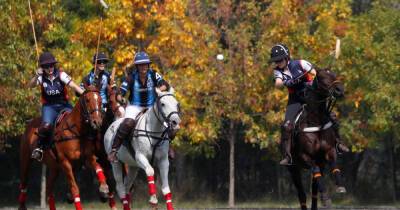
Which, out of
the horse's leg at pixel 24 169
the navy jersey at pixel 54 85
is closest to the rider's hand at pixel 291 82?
the navy jersey at pixel 54 85

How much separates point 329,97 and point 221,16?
→ 19.1 meters

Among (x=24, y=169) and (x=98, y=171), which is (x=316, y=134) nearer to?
(x=98, y=171)

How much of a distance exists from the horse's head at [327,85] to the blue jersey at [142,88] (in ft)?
10.1

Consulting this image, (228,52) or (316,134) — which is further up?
(228,52)

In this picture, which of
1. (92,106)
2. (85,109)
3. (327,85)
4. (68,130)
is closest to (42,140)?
(68,130)

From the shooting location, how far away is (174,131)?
20938 mm

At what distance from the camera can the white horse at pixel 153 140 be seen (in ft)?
68.0

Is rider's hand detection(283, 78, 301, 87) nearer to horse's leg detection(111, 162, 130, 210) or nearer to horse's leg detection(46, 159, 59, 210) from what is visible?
horse's leg detection(111, 162, 130, 210)

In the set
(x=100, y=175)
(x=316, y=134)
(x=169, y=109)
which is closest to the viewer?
(x=169, y=109)

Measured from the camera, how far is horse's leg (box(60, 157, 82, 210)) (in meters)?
21.7

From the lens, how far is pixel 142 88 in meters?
22.3

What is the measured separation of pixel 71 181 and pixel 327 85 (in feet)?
17.5

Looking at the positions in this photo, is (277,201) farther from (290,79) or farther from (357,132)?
(290,79)

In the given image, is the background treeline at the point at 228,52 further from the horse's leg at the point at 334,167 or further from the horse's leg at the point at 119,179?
the horse's leg at the point at 334,167
